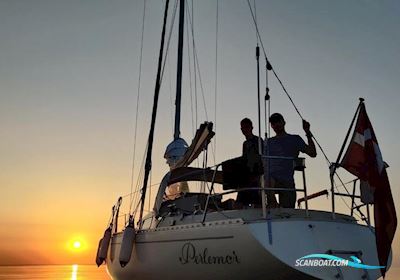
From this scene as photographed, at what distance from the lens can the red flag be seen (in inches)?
265

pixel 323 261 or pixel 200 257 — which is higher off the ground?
pixel 200 257

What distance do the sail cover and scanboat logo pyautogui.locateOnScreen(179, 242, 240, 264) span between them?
125 inches

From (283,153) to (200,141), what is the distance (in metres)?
2.81

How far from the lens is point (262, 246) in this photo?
6062mm

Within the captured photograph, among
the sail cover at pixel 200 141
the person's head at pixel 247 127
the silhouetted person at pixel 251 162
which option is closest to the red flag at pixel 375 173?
the silhouetted person at pixel 251 162

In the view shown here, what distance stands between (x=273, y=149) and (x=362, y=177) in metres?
1.69

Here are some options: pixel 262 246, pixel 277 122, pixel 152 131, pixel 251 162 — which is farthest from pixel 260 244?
pixel 152 131

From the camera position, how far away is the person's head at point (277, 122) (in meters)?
8.16

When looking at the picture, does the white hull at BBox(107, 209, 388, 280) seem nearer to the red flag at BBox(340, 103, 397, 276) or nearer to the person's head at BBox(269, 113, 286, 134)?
the red flag at BBox(340, 103, 397, 276)

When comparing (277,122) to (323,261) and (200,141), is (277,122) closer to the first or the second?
(200,141)

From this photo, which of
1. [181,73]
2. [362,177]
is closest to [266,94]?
[362,177]

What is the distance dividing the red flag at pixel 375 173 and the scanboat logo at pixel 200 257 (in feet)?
7.76

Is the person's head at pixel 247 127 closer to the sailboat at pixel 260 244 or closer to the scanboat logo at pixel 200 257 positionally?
the sailboat at pixel 260 244

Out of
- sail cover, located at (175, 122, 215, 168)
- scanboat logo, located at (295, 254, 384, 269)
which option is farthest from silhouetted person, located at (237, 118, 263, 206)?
scanboat logo, located at (295, 254, 384, 269)
